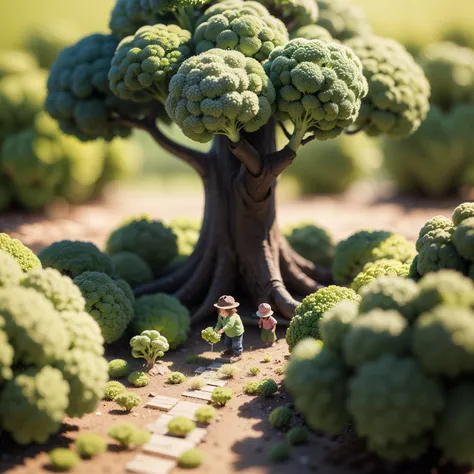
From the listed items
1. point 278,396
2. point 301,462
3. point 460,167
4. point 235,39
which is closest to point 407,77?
point 235,39

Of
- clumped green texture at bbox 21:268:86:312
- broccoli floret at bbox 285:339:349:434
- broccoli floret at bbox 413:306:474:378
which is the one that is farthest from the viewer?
clumped green texture at bbox 21:268:86:312

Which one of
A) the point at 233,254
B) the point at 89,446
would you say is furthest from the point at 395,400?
the point at 233,254

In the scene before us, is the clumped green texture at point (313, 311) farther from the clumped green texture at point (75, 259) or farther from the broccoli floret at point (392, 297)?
the clumped green texture at point (75, 259)

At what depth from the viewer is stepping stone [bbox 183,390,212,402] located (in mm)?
7426

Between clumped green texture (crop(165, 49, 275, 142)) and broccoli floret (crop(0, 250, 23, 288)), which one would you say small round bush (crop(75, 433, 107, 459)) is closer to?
broccoli floret (crop(0, 250, 23, 288))

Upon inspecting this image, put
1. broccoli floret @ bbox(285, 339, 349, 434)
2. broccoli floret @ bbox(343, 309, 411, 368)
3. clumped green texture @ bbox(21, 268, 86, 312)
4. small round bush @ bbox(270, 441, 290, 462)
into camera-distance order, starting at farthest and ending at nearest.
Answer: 1. clumped green texture @ bbox(21, 268, 86, 312)
2. small round bush @ bbox(270, 441, 290, 462)
3. broccoli floret @ bbox(285, 339, 349, 434)
4. broccoli floret @ bbox(343, 309, 411, 368)

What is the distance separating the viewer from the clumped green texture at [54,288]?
250 inches

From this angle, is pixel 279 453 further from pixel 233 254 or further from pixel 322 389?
pixel 233 254

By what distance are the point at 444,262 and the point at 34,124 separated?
38.5ft

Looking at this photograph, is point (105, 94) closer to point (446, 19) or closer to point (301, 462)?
point (301, 462)

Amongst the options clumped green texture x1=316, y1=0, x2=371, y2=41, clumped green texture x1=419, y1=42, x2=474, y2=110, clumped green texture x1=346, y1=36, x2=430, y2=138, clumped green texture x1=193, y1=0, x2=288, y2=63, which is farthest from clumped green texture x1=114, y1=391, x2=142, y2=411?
clumped green texture x1=419, y1=42, x2=474, y2=110

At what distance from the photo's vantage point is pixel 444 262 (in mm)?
6812

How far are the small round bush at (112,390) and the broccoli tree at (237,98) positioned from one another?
2.19 meters

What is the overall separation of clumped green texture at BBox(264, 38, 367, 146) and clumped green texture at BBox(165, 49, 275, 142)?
230 mm
